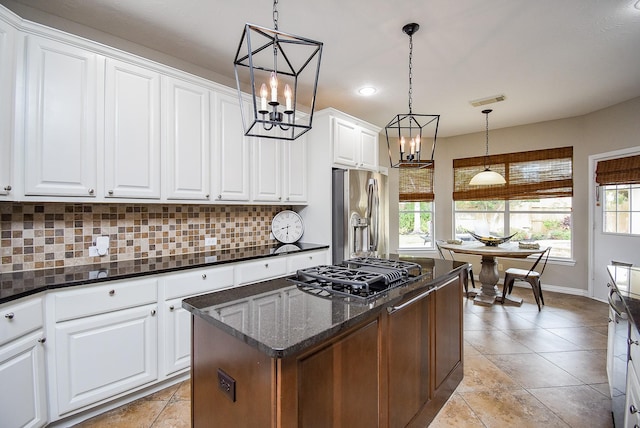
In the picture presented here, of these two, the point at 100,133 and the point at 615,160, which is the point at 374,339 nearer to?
the point at 100,133

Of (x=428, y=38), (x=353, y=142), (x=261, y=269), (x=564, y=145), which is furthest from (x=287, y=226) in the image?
(x=564, y=145)

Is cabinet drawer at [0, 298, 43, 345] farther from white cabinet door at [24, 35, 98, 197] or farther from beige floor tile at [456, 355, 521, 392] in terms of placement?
beige floor tile at [456, 355, 521, 392]

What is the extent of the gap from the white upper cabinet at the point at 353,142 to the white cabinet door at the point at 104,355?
2411 mm

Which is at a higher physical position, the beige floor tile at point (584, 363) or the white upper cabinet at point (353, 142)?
the white upper cabinet at point (353, 142)

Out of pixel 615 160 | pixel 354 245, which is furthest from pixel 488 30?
pixel 615 160

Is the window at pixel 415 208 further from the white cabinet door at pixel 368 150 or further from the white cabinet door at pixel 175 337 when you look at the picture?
the white cabinet door at pixel 175 337

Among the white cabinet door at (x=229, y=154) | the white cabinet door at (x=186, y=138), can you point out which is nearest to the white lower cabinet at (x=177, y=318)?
the white cabinet door at (x=186, y=138)

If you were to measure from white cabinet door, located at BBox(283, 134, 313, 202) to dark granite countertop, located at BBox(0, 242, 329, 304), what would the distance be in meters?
0.80

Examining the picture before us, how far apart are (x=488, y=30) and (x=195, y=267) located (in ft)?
9.51

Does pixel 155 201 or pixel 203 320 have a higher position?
pixel 155 201

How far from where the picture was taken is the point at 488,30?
2324 millimetres

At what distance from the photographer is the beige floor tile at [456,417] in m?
1.85

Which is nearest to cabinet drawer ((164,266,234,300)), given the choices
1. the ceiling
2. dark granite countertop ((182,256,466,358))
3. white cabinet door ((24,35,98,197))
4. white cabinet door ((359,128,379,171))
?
white cabinet door ((24,35,98,197))

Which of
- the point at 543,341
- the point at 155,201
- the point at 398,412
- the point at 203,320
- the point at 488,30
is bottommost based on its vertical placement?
the point at 543,341
